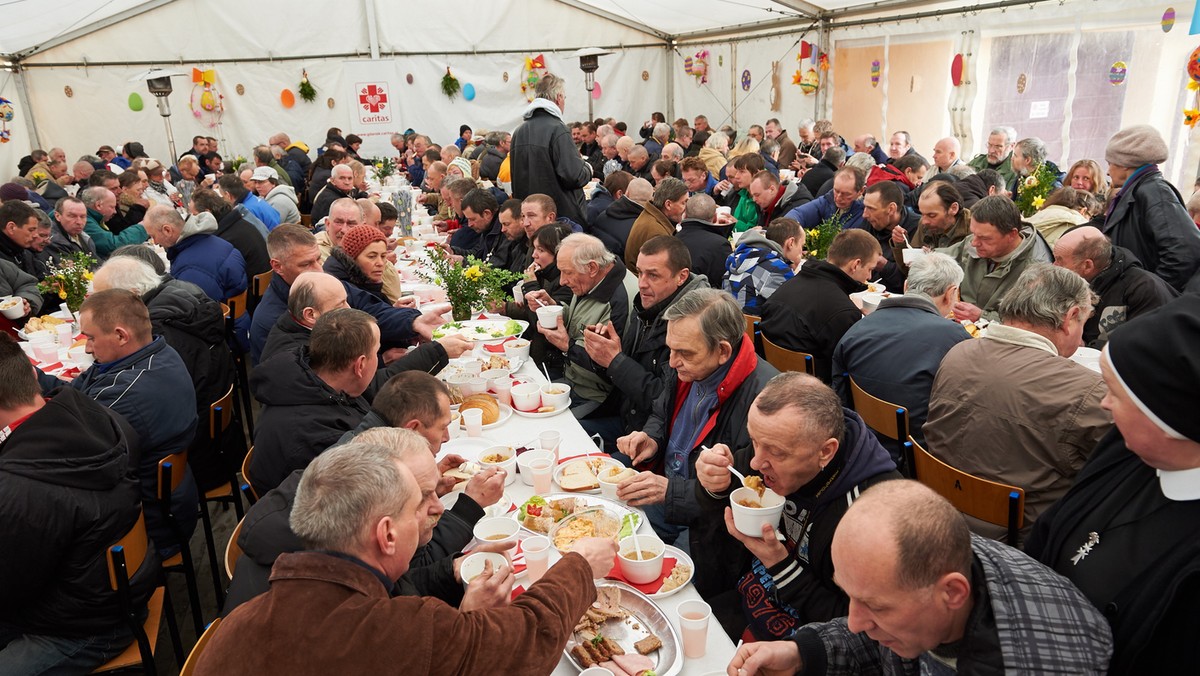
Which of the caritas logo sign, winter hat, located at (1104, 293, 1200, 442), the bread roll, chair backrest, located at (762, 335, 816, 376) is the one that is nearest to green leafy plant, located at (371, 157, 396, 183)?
the caritas logo sign

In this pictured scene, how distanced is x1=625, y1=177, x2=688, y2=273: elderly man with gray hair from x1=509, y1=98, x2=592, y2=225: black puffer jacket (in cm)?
92

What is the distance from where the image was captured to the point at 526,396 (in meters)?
3.74

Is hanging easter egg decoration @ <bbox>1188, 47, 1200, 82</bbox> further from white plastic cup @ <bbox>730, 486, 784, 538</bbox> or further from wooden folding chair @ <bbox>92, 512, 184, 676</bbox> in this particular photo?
wooden folding chair @ <bbox>92, 512, 184, 676</bbox>

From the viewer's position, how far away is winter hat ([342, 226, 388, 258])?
4.92 m

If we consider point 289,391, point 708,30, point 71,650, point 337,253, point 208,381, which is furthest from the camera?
point 708,30

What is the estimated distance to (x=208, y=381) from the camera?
4.52 meters

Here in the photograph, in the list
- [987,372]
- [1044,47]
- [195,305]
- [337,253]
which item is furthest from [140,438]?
[1044,47]

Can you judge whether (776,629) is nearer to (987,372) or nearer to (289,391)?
(987,372)

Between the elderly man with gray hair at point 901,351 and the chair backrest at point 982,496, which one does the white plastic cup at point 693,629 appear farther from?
the elderly man with gray hair at point 901,351

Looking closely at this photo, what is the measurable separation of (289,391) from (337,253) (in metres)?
2.21

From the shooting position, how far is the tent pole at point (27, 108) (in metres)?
15.4

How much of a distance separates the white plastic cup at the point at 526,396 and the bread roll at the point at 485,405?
0.11 meters

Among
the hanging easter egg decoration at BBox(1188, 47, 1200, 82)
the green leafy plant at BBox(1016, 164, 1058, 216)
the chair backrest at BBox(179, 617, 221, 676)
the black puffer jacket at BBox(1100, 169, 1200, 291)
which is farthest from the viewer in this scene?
the hanging easter egg decoration at BBox(1188, 47, 1200, 82)

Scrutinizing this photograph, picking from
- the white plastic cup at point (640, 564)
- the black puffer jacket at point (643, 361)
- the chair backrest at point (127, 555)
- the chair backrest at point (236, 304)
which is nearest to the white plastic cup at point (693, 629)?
the white plastic cup at point (640, 564)
